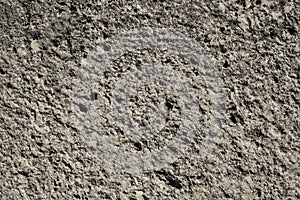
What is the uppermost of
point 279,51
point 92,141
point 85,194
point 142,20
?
point 279,51

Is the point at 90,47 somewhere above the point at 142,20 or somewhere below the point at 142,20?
below

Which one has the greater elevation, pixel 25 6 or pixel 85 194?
pixel 25 6

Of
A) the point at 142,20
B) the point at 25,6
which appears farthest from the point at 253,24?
the point at 25,6

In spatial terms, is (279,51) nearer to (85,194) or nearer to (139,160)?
(139,160)

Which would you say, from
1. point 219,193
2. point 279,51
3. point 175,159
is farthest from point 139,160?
point 279,51

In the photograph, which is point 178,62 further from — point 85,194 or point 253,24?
point 85,194

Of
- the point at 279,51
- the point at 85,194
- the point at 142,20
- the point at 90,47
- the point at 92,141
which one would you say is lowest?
the point at 85,194
